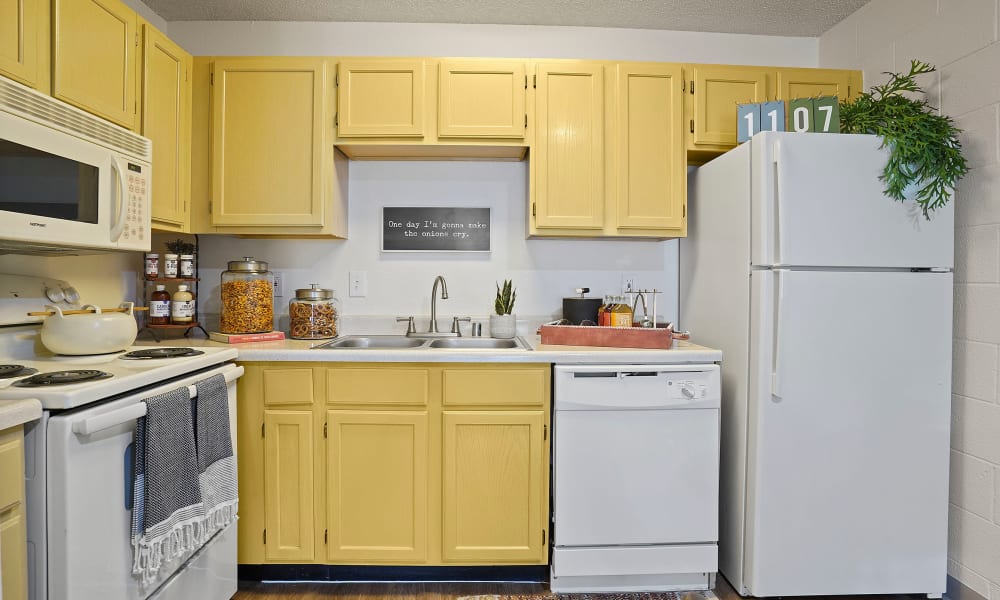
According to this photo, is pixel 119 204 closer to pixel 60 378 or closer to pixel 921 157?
pixel 60 378

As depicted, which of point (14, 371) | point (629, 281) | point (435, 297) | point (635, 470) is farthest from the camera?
point (629, 281)

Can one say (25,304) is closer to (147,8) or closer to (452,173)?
(147,8)

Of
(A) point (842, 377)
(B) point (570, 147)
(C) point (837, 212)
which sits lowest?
(A) point (842, 377)

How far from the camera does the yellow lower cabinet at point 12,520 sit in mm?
1107

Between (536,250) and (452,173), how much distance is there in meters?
0.57

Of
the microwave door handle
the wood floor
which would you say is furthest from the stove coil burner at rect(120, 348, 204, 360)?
the wood floor

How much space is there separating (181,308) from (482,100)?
158 cm

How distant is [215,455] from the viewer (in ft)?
5.57

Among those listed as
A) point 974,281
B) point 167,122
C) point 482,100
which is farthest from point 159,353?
point 974,281

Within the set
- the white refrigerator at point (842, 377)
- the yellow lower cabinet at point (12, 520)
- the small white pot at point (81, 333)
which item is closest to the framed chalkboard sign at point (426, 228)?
the small white pot at point (81, 333)

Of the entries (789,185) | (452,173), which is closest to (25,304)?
(452,173)

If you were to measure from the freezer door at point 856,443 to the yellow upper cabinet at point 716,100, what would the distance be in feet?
2.60

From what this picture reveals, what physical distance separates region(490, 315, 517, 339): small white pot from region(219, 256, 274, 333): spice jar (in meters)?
1.00

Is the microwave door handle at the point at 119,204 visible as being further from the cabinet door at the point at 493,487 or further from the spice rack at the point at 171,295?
the cabinet door at the point at 493,487
